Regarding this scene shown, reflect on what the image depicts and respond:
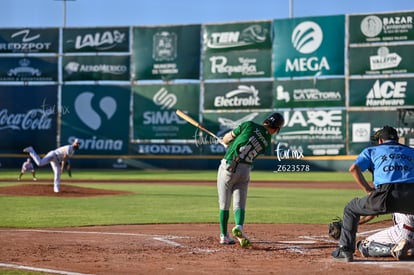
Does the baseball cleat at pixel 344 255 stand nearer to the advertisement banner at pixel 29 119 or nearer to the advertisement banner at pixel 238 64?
the advertisement banner at pixel 238 64

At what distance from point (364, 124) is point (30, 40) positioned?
74.2ft

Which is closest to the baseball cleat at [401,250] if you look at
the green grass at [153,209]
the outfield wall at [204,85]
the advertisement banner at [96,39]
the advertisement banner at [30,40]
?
the green grass at [153,209]

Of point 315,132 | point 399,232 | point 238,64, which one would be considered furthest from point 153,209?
point 238,64

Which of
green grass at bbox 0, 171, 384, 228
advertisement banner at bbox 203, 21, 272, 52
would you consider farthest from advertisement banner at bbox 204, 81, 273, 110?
green grass at bbox 0, 171, 384, 228

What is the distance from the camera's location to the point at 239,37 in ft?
132

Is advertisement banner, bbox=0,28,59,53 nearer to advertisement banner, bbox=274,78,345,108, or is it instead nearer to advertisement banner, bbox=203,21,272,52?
advertisement banner, bbox=203,21,272,52

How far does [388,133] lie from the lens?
26.2 feet

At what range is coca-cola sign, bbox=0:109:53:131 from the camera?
43469mm

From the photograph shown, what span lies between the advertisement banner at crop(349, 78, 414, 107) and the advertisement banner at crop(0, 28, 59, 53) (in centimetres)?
1982

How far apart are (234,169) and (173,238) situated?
1.63 metres

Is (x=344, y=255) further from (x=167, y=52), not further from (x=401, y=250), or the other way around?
(x=167, y=52)

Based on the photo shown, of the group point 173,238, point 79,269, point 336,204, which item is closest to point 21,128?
point 336,204

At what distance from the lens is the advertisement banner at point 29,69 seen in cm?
4388

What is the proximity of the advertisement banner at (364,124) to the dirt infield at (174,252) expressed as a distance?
2622cm
